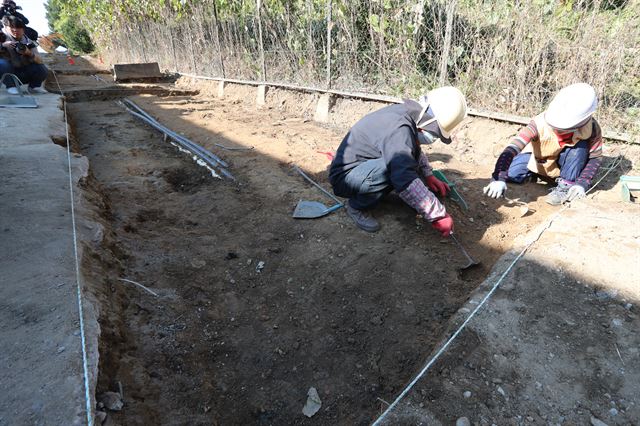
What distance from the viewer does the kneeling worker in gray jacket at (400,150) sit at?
2.42 metres

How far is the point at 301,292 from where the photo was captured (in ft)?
7.90

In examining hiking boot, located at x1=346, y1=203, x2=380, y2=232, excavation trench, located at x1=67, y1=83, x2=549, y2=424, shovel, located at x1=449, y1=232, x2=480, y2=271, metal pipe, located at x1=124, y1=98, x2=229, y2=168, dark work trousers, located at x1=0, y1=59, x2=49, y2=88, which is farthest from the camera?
dark work trousers, located at x1=0, y1=59, x2=49, y2=88

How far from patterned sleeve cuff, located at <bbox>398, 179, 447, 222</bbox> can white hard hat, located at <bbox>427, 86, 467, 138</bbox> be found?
1.37 feet

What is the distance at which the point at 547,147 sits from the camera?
129 inches

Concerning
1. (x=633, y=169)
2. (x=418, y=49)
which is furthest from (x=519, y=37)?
(x=633, y=169)

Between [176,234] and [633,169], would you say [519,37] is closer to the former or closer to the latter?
[633,169]

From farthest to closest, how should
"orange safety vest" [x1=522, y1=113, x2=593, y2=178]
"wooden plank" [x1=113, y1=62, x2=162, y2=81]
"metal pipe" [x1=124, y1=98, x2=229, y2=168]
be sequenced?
Result: "wooden plank" [x1=113, y1=62, x2=162, y2=81]
"metal pipe" [x1=124, y1=98, x2=229, y2=168]
"orange safety vest" [x1=522, y1=113, x2=593, y2=178]

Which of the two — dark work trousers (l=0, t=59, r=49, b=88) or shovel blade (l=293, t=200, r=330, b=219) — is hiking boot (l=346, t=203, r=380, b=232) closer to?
shovel blade (l=293, t=200, r=330, b=219)

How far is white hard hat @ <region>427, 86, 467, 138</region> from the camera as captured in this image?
7.82 ft

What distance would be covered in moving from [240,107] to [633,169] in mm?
6527

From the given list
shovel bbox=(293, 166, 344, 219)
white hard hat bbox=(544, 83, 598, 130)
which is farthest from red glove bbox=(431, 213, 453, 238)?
white hard hat bbox=(544, 83, 598, 130)

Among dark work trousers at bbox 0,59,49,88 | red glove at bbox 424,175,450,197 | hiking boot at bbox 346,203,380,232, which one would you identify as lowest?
hiking boot at bbox 346,203,380,232

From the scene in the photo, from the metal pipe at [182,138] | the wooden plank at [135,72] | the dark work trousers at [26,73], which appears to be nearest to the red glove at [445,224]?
the metal pipe at [182,138]

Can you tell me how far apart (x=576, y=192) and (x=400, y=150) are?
186 centimetres
